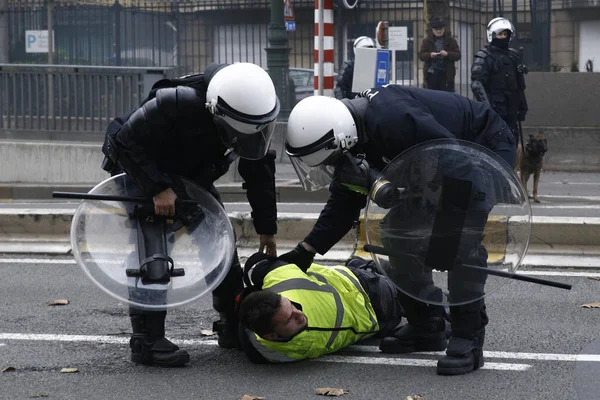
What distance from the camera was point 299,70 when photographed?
1862cm

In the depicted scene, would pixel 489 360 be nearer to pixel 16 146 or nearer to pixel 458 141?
pixel 458 141

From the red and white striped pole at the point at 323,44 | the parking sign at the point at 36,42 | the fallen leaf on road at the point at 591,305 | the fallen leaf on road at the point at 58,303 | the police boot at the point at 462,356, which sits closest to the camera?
the police boot at the point at 462,356

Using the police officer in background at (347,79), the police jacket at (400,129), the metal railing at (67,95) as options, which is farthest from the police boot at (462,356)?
the metal railing at (67,95)

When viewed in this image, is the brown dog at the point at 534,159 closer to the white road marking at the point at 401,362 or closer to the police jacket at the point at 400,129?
the police jacket at the point at 400,129

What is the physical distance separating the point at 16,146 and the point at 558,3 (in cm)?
993

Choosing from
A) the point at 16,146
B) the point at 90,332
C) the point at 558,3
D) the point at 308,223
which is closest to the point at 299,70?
the point at 558,3

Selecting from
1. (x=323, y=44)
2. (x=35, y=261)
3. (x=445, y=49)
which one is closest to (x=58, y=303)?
(x=35, y=261)

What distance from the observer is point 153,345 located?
5.44 m

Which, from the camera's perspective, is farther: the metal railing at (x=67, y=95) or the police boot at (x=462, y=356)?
the metal railing at (x=67, y=95)

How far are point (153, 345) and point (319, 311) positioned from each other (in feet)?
2.74

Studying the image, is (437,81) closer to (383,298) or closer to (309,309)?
(383,298)

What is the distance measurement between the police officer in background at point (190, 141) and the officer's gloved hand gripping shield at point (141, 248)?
0.11 metres

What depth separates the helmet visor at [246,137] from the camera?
5086 millimetres

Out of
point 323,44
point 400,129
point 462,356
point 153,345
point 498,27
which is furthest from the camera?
point 323,44
